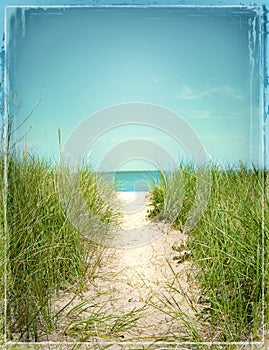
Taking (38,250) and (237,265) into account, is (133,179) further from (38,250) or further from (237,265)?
(237,265)

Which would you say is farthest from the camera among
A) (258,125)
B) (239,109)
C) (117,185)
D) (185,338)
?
(117,185)

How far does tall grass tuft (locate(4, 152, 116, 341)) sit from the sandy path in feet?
0.37

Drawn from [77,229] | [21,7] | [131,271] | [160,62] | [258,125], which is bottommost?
[131,271]

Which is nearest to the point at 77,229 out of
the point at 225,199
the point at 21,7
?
the point at 225,199

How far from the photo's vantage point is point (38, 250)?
8.29ft

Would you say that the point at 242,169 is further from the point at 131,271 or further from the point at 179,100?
the point at 131,271

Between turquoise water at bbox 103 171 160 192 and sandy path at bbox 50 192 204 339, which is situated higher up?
turquoise water at bbox 103 171 160 192

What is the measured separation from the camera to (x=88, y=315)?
2512 mm

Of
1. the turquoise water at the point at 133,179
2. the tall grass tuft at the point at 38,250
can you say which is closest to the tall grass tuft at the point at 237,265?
the turquoise water at the point at 133,179

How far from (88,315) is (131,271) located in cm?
36

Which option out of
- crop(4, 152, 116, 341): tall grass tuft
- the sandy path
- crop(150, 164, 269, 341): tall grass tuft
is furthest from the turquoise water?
crop(150, 164, 269, 341): tall grass tuft

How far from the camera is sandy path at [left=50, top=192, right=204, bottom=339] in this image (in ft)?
8.18

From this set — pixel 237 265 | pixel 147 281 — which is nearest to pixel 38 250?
pixel 147 281

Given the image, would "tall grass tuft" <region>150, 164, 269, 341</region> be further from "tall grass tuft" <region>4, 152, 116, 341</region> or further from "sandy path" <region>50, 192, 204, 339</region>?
"tall grass tuft" <region>4, 152, 116, 341</region>
